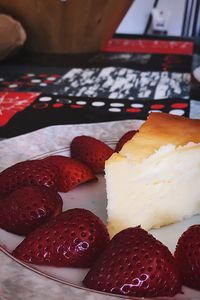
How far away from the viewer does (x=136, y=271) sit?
1.36 ft

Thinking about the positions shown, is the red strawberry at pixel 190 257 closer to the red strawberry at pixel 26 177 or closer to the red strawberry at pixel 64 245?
the red strawberry at pixel 64 245

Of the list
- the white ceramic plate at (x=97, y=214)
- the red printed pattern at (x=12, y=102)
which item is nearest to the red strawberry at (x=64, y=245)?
the white ceramic plate at (x=97, y=214)

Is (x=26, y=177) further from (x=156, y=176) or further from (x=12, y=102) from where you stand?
(x=12, y=102)

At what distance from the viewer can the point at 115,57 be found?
4.63 ft

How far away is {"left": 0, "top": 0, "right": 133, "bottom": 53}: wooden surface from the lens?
1354 mm

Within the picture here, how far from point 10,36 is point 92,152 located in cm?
69

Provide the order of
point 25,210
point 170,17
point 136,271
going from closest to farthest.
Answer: point 136,271
point 25,210
point 170,17

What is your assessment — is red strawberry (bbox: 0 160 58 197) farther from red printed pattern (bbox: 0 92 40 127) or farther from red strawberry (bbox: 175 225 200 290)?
red printed pattern (bbox: 0 92 40 127)

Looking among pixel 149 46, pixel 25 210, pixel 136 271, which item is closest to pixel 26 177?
pixel 25 210

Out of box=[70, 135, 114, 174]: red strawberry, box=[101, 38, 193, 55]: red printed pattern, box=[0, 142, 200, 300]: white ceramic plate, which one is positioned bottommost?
box=[0, 142, 200, 300]: white ceramic plate

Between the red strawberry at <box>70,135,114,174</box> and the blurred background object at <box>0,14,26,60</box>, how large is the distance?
623mm

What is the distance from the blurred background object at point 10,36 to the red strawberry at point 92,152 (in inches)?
24.5

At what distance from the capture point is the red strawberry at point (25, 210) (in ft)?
1.69

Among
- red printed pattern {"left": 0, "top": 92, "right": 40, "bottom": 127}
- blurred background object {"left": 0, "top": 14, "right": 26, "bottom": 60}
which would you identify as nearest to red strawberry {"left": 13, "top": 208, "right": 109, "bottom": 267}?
red printed pattern {"left": 0, "top": 92, "right": 40, "bottom": 127}
